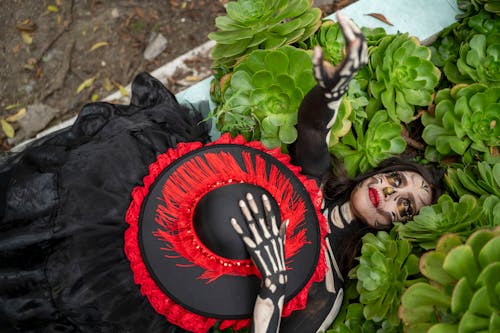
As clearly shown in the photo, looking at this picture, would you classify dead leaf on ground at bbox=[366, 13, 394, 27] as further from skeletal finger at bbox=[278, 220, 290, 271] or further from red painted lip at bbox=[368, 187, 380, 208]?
skeletal finger at bbox=[278, 220, 290, 271]

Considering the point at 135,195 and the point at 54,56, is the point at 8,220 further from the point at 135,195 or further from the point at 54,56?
the point at 54,56

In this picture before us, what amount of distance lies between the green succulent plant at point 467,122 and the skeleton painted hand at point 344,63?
0.48m

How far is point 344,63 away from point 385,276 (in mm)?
548

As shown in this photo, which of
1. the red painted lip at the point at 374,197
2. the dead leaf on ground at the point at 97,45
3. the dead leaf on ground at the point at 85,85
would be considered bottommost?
the dead leaf on ground at the point at 85,85

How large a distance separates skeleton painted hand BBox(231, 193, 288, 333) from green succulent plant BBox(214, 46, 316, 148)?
0.28 metres

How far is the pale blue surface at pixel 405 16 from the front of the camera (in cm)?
169

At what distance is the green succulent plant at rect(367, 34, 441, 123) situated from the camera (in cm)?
139

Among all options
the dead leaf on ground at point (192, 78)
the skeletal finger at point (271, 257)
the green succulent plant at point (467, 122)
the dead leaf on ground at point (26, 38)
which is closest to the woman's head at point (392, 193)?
the green succulent plant at point (467, 122)

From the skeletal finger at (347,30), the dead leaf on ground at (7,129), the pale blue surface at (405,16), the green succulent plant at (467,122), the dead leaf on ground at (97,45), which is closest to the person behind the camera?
the skeletal finger at (347,30)

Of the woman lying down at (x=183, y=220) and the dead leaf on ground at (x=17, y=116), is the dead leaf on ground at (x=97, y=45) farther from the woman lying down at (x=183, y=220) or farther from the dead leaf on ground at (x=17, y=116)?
the woman lying down at (x=183, y=220)

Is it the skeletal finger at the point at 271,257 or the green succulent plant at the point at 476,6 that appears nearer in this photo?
the skeletal finger at the point at 271,257

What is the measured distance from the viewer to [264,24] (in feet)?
4.34

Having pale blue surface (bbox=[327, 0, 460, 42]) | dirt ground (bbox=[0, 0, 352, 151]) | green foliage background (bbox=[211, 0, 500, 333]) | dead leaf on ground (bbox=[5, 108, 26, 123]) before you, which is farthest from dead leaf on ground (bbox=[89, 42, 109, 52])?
pale blue surface (bbox=[327, 0, 460, 42])

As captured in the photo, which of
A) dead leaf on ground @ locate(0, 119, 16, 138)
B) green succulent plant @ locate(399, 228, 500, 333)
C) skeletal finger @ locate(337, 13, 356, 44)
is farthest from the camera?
dead leaf on ground @ locate(0, 119, 16, 138)
